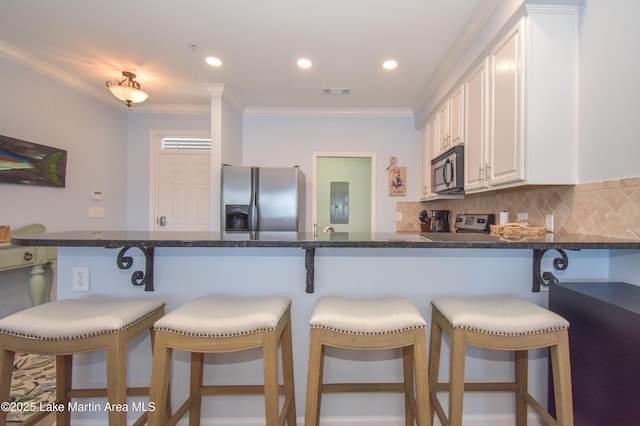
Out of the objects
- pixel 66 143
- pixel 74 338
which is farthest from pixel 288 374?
pixel 66 143

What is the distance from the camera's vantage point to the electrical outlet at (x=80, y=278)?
1.32 meters

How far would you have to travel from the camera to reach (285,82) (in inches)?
116

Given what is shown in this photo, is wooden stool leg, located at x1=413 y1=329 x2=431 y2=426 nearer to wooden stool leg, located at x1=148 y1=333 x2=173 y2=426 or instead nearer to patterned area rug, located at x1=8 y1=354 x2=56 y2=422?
wooden stool leg, located at x1=148 y1=333 x2=173 y2=426

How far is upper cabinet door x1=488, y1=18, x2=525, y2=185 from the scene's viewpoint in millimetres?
1633

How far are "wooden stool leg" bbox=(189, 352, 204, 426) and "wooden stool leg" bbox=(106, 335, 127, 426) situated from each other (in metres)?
0.32

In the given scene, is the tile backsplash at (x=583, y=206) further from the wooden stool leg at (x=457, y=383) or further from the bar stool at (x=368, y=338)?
the bar stool at (x=368, y=338)

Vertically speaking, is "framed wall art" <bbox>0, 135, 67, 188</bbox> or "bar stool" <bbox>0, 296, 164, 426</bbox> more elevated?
"framed wall art" <bbox>0, 135, 67, 188</bbox>

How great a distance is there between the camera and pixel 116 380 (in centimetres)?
97

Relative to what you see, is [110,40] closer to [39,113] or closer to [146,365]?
[39,113]

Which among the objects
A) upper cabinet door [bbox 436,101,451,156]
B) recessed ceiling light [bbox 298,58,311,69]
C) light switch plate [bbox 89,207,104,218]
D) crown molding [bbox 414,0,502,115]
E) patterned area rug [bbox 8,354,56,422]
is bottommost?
patterned area rug [bbox 8,354,56,422]

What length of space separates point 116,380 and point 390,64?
2.88m

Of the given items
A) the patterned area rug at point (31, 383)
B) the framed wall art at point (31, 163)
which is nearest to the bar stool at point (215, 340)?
the patterned area rug at point (31, 383)

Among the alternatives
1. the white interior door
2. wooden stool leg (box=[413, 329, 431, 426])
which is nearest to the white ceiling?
the white interior door

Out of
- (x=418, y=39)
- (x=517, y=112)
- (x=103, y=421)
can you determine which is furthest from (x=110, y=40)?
(x=517, y=112)
